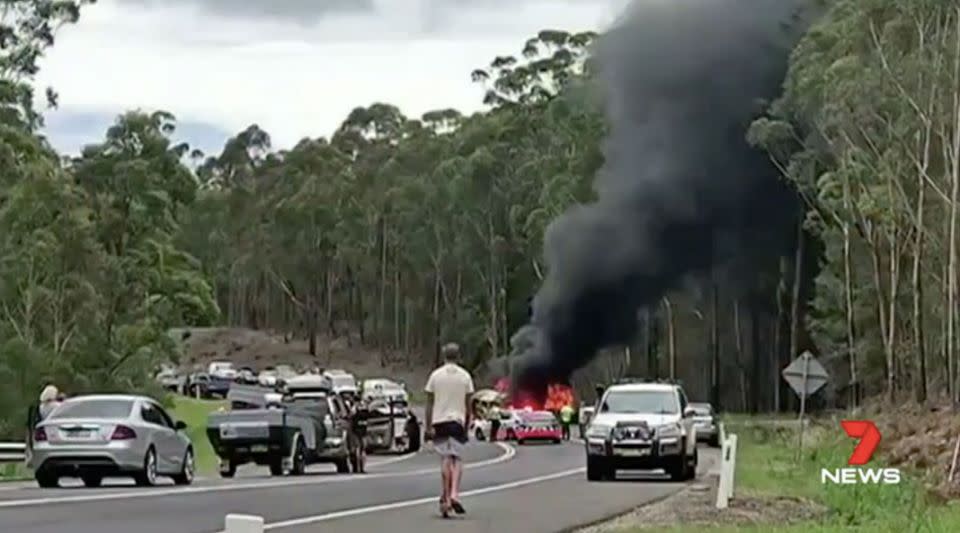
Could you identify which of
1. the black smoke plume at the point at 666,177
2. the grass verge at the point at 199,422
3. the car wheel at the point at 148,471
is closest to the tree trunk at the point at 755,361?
the black smoke plume at the point at 666,177

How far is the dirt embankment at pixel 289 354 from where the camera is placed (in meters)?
119

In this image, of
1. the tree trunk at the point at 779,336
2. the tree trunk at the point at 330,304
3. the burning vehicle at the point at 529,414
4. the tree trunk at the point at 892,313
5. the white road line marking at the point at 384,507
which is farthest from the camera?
the tree trunk at the point at 330,304

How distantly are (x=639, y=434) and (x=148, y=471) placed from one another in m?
9.11

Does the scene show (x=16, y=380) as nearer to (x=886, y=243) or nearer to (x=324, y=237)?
(x=886, y=243)

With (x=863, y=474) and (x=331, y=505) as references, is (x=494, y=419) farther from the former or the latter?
(x=331, y=505)

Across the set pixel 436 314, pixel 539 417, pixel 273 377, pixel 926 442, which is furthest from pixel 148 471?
pixel 436 314

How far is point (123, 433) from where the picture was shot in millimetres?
27219

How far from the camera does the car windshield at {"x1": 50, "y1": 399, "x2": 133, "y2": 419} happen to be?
27438mm

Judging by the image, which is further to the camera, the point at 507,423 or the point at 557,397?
the point at 557,397

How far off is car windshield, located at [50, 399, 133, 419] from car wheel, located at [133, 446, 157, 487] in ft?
2.26

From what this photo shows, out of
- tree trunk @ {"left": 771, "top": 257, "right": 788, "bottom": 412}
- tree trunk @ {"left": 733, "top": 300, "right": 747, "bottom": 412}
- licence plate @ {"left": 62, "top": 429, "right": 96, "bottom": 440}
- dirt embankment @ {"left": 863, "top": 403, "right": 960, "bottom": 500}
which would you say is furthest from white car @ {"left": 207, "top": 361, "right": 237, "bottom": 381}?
licence plate @ {"left": 62, "top": 429, "right": 96, "bottom": 440}

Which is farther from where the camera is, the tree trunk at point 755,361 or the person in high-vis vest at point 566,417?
the tree trunk at point 755,361

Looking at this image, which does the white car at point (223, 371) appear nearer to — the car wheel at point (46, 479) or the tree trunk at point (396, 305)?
the tree trunk at point (396, 305)

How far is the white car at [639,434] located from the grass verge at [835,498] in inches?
51.0
